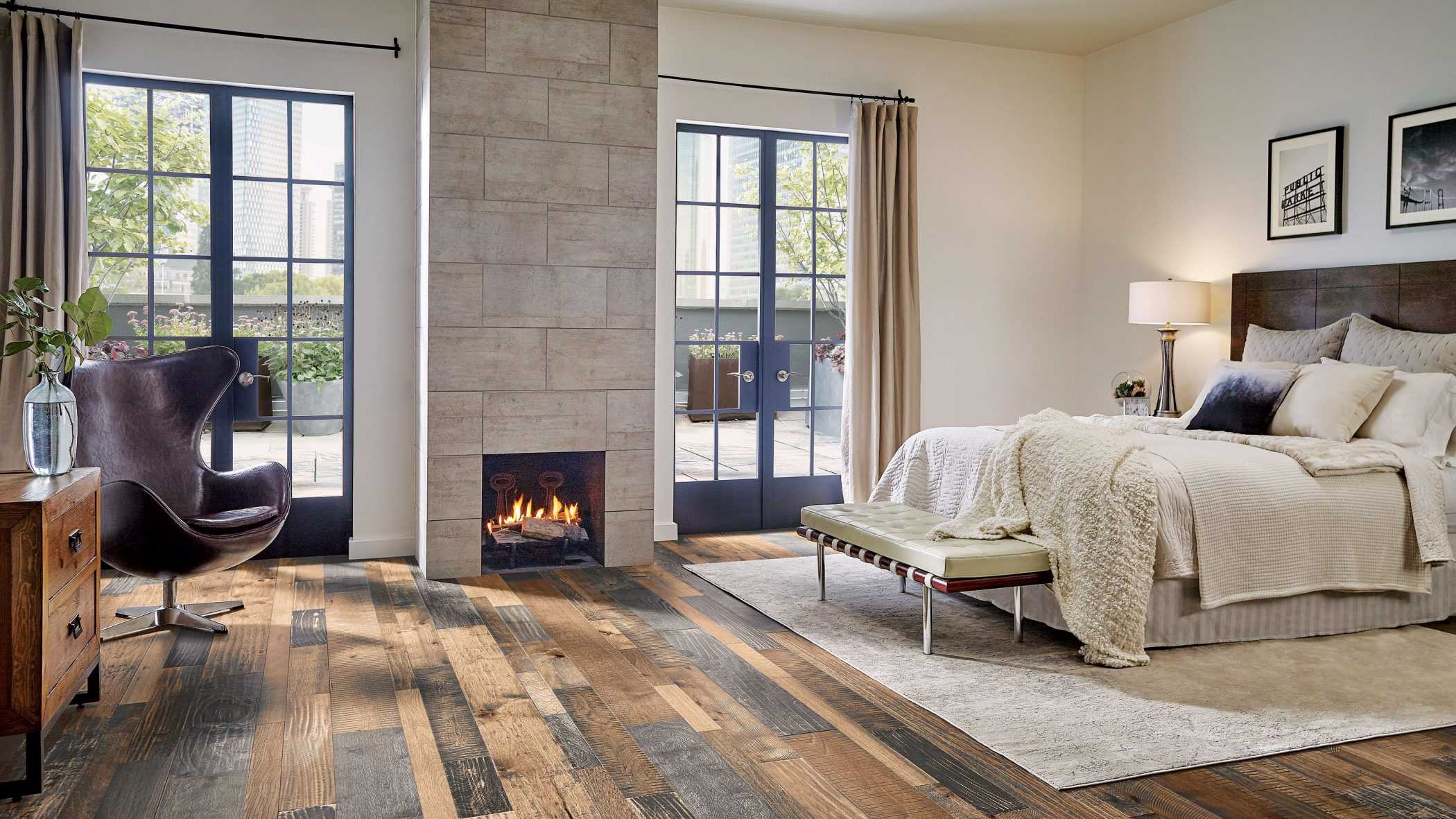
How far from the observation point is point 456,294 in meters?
4.67

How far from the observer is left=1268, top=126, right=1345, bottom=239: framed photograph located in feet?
16.2

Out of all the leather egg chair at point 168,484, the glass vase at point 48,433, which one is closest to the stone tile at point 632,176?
the leather egg chair at point 168,484

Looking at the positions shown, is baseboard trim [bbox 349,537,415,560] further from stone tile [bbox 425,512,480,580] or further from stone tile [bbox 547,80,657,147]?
stone tile [bbox 547,80,657,147]

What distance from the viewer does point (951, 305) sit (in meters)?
6.32

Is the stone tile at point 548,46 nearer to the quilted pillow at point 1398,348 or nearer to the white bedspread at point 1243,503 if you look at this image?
the white bedspread at point 1243,503

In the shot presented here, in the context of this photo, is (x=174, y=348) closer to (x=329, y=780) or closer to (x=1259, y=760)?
(x=329, y=780)

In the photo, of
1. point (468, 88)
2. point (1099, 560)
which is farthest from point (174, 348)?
point (1099, 560)

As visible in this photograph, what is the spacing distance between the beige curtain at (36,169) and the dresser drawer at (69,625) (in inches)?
77.8

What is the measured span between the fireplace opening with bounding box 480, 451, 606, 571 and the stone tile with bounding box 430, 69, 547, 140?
144cm

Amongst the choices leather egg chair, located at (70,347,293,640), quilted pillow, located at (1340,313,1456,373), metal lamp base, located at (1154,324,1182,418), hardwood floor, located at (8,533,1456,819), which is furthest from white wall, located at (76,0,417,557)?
quilted pillow, located at (1340,313,1456,373)

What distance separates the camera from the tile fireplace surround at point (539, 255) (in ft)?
15.3

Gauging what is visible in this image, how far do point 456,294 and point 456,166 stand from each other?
1.82ft

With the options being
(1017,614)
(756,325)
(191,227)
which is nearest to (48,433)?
(191,227)

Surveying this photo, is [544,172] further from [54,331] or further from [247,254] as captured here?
[54,331]
